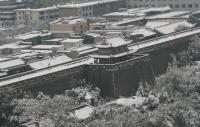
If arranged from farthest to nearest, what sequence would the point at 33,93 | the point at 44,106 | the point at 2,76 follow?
the point at 2,76, the point at 33,93, the point at 44,106

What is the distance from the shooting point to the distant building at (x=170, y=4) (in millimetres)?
81562

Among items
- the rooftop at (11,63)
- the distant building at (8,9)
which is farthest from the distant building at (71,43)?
the distant building at (8,9)

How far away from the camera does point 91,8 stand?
80.1 meters

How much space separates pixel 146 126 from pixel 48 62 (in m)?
15.5

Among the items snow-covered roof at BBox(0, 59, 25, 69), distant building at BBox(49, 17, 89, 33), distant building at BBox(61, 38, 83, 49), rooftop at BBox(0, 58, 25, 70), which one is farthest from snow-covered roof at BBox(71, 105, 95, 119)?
distant building at BBox(49, 17, 89, 33)

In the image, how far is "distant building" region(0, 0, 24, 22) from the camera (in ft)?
273

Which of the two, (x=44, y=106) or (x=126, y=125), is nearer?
(x=126, y=125)

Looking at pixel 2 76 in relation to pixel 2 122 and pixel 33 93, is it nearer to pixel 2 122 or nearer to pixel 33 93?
pixel 33 93

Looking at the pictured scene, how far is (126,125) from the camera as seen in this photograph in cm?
2986

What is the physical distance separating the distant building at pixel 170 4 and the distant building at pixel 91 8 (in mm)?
2048

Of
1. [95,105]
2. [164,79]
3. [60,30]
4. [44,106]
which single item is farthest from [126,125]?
[60,30]

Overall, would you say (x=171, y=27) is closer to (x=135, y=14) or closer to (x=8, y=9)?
(x=135, y=14)

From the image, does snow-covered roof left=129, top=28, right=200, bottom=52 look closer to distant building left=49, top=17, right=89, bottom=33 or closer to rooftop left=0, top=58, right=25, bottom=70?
rooftop left=0, top=58, right=25, bottom=70

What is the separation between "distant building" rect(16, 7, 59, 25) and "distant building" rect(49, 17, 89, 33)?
14.4m
